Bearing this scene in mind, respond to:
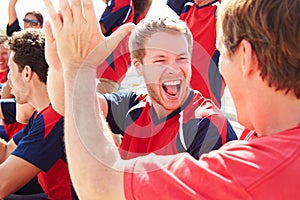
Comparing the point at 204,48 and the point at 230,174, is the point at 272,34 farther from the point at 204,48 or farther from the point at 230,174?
the point at 204,48

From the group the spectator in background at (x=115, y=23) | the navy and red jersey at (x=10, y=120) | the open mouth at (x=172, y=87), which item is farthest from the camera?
the navy and red jersey at (x=10, y=120)

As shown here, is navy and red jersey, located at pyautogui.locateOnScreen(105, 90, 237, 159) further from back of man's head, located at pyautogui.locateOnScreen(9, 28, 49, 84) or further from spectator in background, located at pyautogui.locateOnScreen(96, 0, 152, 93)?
spectator in background, located at pyautogui.locateOnScreen(96, 0, 152, 93)

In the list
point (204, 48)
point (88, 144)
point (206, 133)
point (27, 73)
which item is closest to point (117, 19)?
point (204, 48)

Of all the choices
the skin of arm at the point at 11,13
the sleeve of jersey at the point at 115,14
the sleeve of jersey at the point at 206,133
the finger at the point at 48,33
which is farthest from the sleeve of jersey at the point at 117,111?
the skin of arm at the point at 11,13

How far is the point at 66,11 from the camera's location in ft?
3.68

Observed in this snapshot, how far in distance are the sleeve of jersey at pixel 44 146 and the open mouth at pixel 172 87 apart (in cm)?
51

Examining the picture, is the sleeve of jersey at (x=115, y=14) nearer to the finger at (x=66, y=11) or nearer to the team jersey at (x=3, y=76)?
the finger at (x=66, y=11)

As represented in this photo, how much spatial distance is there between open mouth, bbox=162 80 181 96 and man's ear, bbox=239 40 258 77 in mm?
873

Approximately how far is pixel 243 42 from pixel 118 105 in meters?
1.10

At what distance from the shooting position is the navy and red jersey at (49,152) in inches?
81.2

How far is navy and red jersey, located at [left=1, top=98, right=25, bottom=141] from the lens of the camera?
3146mm

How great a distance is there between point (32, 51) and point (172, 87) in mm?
966

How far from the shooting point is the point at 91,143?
3.62ft

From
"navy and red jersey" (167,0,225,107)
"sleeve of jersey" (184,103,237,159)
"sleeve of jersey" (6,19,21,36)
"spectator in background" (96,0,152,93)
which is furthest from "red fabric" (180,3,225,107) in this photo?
"sleeve of jersey" (6,19,21,36)
